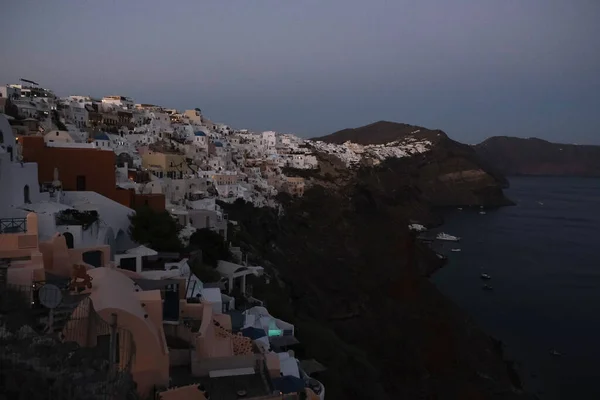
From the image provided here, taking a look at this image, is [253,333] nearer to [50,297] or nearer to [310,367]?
[310,367]

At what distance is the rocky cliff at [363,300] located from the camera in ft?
36.6

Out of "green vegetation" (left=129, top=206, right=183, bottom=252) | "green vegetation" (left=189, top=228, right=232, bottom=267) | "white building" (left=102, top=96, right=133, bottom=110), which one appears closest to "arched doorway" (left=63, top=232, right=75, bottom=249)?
"green vegetation" (left=129, top=206, right=183, bottom=252)

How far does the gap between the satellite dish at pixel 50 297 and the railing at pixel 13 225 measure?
345 centimetres

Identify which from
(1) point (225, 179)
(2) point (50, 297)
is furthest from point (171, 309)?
(1) point (225, 179)

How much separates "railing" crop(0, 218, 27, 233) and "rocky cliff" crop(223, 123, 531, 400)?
15.7 ft

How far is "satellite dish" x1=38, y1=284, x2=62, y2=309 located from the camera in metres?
3.94

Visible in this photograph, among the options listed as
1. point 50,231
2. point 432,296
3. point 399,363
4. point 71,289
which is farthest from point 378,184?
point 71,289

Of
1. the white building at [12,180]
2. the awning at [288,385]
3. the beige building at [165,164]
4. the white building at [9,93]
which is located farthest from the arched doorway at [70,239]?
the white building at [9,93]

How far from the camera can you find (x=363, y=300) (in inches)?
723

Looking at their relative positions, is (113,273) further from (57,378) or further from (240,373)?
(57,378)

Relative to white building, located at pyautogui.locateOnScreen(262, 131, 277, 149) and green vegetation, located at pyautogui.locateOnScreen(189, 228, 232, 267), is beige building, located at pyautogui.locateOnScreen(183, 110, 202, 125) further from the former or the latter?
green vegetation, located at pyautogui.locateOnScreen(189, 228, 232, 267)

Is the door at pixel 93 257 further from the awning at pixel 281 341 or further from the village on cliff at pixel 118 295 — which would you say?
the awning at pixel 281 341

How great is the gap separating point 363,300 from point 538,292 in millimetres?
8575

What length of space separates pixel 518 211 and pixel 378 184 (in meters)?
18.4
